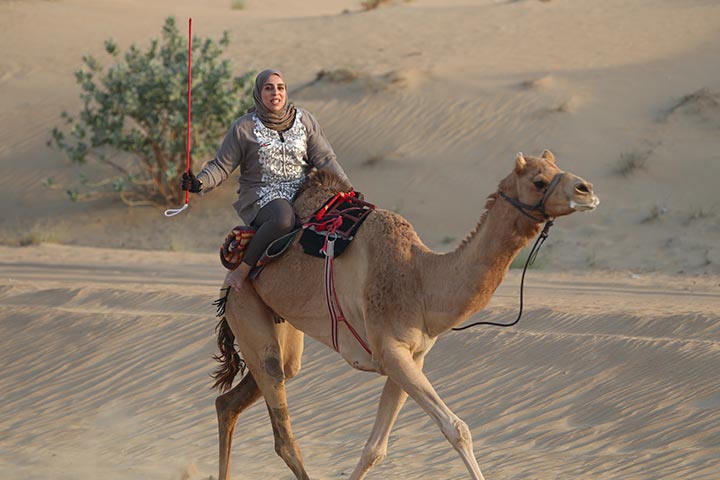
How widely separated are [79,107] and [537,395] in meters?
22.9

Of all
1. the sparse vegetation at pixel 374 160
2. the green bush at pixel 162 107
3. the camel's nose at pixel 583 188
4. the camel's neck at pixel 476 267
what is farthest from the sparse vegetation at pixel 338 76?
the camel's nose at pixel 583 188

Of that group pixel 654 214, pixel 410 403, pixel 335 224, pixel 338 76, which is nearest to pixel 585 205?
pixel 335 224

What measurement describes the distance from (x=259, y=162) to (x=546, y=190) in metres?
2.15

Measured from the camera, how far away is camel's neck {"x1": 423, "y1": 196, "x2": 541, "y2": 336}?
5855 mm

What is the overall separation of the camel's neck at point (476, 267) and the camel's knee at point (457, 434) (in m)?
0.64

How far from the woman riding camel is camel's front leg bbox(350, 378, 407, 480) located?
1232 millimetres

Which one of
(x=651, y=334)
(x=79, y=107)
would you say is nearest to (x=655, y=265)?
(x=651, y=334)

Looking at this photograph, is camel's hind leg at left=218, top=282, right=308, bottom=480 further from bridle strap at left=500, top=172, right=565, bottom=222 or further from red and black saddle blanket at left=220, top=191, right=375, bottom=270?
bridle strap at left=500, top=172, right=565, bottom=222

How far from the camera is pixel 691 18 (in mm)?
30469

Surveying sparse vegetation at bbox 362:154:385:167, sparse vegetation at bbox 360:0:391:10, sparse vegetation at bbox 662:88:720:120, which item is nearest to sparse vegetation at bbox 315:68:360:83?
sparse vegetation at bbox 362:154:385:167

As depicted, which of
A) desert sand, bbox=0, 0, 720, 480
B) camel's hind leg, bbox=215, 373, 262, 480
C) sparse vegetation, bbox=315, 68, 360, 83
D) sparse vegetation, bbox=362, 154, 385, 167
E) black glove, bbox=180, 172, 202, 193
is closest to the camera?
black glove, bbox=180, 172, 202, 193

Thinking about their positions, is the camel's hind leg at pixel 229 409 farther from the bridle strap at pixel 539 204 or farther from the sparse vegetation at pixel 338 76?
the sparse vegetation at pixel 338 76

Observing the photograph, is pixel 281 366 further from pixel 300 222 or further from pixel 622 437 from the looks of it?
pixel 622 437

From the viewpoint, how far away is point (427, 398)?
5.82 metres
